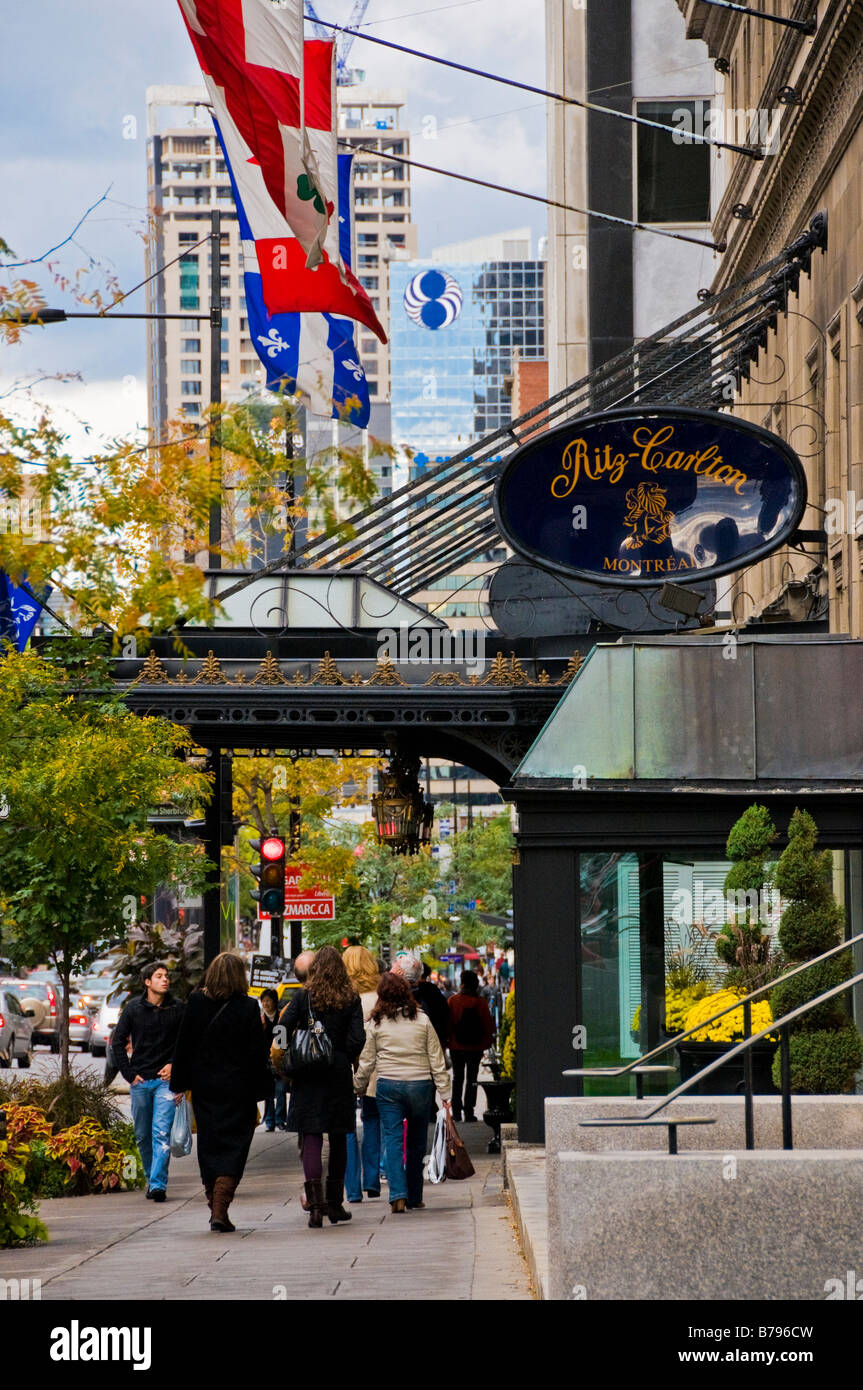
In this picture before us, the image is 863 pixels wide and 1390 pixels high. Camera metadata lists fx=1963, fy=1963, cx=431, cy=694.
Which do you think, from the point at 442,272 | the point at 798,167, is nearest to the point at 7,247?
the point at 798,167

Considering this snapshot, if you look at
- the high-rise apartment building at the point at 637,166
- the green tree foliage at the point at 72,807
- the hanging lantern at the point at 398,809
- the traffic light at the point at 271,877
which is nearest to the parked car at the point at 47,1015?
the traffic light at the point at 271,877

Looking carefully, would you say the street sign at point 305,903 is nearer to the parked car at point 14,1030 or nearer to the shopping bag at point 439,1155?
the parked car at point 14,1030

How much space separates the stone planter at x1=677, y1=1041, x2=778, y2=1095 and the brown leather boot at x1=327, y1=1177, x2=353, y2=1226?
251 cm

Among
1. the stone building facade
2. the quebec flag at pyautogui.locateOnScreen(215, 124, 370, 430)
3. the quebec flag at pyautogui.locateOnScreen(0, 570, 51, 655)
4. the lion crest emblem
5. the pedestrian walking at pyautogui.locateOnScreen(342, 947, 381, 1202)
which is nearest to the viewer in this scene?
the pedestrian walking at pyautogui.locateOnScreen(342, 947, 381, 1202)

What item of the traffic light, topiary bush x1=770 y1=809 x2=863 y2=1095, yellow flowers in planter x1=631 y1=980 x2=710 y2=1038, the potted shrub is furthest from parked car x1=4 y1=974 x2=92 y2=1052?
topiary bush x1=770 y1=809 x2=863 y2=1095

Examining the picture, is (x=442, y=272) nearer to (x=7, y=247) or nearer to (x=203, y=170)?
(x=203, y=170)

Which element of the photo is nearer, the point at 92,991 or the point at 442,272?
the point at 92,991

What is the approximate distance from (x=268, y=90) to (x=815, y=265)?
6.37 m

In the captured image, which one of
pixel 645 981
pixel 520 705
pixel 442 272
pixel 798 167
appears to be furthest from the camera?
pixel 442 272

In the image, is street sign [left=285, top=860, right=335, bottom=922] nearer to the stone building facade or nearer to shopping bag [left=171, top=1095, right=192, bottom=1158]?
the stone building facade

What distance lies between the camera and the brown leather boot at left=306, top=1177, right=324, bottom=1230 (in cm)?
1321

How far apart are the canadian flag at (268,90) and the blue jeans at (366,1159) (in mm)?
6816
